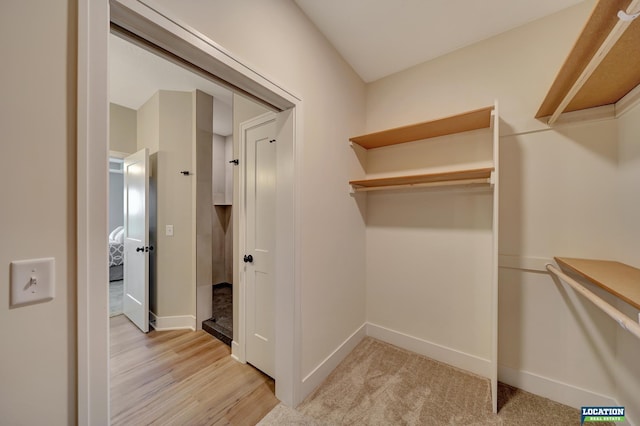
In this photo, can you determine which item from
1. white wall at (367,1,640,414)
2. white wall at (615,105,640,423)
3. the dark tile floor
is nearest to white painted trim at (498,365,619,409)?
white wall at (367,1,640,414)

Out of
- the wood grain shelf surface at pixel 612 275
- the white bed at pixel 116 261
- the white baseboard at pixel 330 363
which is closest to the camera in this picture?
the wood grain shelf surface at pixel 612 275

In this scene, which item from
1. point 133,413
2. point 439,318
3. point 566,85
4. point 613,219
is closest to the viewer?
point 566,85

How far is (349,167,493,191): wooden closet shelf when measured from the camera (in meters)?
1.76

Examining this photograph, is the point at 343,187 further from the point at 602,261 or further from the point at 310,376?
the point at 602,261

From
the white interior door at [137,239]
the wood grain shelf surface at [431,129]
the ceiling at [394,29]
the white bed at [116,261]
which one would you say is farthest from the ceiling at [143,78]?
the white bed at [116,261]

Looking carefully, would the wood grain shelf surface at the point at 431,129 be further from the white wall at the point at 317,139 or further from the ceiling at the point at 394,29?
the ceiling at the point at 394,29

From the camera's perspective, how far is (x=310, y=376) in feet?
5.69

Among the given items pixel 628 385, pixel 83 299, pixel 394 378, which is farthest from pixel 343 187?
pixel 628 385

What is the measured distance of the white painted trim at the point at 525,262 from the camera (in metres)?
1.67

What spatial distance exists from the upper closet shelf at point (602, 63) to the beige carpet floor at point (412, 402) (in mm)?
1991

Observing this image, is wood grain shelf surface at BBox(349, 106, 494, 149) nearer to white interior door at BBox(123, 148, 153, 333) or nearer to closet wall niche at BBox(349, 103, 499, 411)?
closet wall niche at BBox(349, 103, 499, 411)

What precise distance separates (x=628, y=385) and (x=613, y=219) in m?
1.00

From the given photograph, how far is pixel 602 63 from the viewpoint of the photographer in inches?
43.7

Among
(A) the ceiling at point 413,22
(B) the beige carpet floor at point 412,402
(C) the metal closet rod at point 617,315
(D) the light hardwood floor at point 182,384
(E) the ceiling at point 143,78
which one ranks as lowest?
(D) the light hardwood floor at point 182,384
